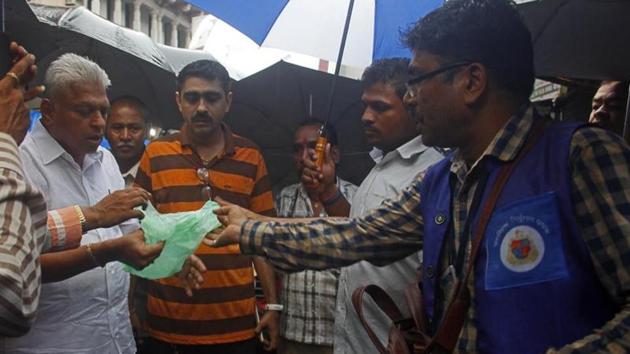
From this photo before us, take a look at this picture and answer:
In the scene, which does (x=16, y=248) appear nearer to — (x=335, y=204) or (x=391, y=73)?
(x=391, y=73)

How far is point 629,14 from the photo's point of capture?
3902 millimetres

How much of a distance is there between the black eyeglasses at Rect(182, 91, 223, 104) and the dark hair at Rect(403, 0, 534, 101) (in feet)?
6.79

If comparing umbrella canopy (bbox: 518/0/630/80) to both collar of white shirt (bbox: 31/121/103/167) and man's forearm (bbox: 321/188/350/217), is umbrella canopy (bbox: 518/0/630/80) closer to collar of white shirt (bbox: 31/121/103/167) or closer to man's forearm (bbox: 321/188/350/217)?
man's forearm (bbox: 321/188/350/217)

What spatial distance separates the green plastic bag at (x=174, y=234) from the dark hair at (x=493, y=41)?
1.33 meters

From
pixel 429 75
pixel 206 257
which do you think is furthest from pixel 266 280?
pixel 429 75

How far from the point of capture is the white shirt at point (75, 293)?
93.1 inches

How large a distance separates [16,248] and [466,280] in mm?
1165

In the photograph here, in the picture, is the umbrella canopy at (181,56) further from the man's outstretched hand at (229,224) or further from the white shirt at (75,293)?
the man's outstretched hand at (229,224)

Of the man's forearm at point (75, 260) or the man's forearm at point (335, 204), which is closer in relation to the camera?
the man's forearm at point (75, 260)

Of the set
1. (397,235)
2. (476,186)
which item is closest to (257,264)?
(397,235)

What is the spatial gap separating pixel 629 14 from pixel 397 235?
3.12m

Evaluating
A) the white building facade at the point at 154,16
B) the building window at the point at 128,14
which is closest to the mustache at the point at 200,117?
the white building facade at the point at 154,16

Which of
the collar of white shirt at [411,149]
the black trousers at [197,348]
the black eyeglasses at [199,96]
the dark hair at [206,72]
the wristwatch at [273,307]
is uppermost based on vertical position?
the dark hair at [206,72]

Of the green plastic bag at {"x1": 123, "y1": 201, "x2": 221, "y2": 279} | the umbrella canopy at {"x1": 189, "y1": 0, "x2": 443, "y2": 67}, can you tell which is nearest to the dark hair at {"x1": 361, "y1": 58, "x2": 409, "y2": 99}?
the umbrella canopy at {"x1": 189, "y1": 0, "x2": 443, "y2": 67}
